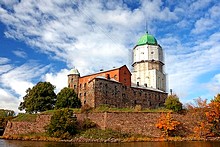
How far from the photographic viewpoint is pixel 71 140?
30578 millimetres

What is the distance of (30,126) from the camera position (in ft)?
119

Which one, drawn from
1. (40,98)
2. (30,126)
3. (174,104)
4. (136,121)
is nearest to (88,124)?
(136,121)

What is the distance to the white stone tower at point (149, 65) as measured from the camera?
5684 cm

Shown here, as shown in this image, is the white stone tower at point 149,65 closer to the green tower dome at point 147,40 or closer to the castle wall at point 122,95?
the green tower dome at point 147,40

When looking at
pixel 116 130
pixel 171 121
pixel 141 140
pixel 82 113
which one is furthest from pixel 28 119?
pixel 171 121

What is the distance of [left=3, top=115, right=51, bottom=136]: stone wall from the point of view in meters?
35.8

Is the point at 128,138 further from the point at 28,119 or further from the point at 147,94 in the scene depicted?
the point at 147,94

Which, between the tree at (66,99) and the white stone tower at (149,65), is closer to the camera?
the tree at (66,99)

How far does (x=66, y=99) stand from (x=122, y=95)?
9471mm

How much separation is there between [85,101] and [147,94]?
1286cm

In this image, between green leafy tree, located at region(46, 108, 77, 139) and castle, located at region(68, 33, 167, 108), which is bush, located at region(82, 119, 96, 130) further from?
castle, located at region(68, 33, 167, 108)

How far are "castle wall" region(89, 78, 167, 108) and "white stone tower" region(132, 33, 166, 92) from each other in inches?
233

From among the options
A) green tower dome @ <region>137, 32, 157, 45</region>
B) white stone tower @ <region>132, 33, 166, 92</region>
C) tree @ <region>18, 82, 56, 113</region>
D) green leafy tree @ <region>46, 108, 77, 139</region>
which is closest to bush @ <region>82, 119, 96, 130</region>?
green leafy tree @ <region>46, 108, 77, 139</region>

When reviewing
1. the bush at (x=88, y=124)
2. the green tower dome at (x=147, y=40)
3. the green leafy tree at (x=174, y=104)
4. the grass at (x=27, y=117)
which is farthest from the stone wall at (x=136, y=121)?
the green tower dome at (x=147, y=40)
